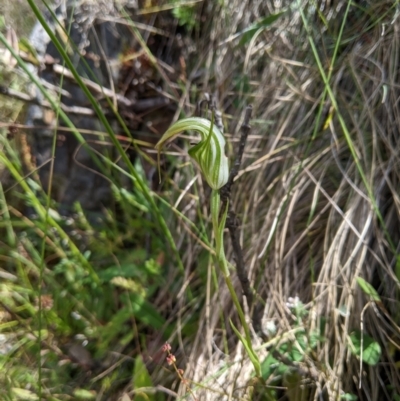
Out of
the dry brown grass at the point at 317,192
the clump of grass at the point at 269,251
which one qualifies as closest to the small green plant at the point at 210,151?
the clump of grass at the point at 269,251

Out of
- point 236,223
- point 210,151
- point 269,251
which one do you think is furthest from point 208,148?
point 269,251

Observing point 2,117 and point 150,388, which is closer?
point 150,388

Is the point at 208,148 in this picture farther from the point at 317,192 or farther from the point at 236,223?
the point at 317,192

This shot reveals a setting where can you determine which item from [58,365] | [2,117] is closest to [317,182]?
[58,365]

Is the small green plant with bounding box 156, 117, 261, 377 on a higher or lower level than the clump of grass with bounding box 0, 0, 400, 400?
higher

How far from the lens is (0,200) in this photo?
53.0 inches

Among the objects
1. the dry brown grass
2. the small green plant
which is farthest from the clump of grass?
the small green plant

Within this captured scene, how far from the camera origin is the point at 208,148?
63cm

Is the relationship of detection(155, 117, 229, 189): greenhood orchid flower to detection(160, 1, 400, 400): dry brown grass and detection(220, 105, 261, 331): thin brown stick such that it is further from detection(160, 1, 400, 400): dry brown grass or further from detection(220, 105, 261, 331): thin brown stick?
detection(160, 1, 400, 400): dry brown grass

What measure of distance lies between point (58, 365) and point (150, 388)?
1.07ft

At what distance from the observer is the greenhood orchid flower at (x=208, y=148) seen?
62 cm

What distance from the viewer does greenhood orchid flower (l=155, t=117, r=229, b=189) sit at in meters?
0.62

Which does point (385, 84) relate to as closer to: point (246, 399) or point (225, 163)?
point (225, 163)

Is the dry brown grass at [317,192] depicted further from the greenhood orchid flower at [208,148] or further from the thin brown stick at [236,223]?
the greenhood orchid flower at [208,148]
